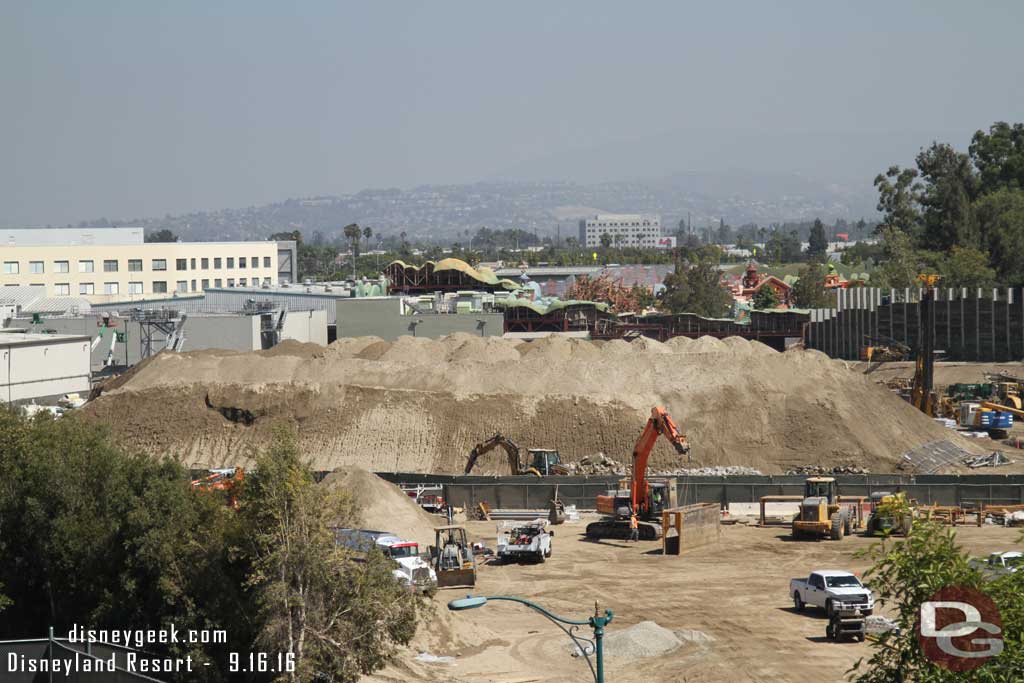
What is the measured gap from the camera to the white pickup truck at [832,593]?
96.2 feet

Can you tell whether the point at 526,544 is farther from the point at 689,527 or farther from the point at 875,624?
the point at 875,624

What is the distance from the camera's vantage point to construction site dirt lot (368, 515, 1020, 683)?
89.2 ft

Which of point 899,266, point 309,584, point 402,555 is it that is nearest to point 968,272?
point 899,266

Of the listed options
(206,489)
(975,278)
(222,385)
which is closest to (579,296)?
(975,278)

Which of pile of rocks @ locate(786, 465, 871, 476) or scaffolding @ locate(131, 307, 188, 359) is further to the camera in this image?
scaffolding @ locate(131, 307, 188, 359)

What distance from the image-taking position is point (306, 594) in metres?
21.9

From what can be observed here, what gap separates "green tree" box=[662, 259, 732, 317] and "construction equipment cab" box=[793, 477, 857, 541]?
283 ft

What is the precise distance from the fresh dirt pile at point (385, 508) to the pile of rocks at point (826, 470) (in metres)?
17.5

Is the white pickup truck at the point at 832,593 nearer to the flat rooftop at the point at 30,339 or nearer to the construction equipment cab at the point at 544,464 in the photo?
the construction equipment cab at the point at 544,464

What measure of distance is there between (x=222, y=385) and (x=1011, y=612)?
1942 inches

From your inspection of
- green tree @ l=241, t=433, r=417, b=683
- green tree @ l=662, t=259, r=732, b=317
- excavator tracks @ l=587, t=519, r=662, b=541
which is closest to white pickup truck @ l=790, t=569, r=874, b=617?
excavator tracks @ l=587, t=519, r=662, b=541

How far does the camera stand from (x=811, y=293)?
13475cm

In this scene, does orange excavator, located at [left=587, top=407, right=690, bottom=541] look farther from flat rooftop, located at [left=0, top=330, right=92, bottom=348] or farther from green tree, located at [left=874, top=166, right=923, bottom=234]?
green tree, located at [left=874, top=166, right=923, bottom=234]
